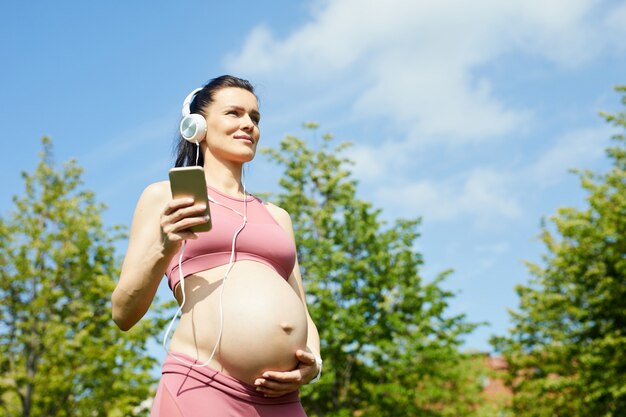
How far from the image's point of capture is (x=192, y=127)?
123 inches

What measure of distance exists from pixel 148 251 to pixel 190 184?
0.36 meters

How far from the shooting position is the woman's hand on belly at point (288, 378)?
2.62 m

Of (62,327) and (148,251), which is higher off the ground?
(62,327)

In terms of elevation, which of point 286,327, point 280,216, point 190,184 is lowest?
point 286,327

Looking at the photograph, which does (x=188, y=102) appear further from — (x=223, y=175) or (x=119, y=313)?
(x=119, y=313)

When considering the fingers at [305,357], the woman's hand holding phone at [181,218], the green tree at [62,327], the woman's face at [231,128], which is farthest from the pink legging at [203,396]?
the green tree at [62,327]

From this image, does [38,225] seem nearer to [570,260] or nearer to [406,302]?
[406,302]

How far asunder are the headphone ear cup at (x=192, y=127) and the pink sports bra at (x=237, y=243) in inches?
10.1

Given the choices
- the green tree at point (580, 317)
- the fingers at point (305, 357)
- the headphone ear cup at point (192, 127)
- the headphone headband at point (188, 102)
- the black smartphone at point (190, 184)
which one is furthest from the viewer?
the green tree at point (580, 317)

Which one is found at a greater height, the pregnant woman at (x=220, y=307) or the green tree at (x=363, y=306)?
the green tree at (x=363, y=306)

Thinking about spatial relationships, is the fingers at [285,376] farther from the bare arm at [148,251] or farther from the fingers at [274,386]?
the bare arm at [148,251]

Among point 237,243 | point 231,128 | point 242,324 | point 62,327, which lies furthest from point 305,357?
point 62,327

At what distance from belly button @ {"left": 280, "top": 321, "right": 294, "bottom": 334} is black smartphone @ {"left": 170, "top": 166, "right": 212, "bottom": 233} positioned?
1.66 ft

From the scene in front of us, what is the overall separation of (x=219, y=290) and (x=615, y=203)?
60.4 ft
